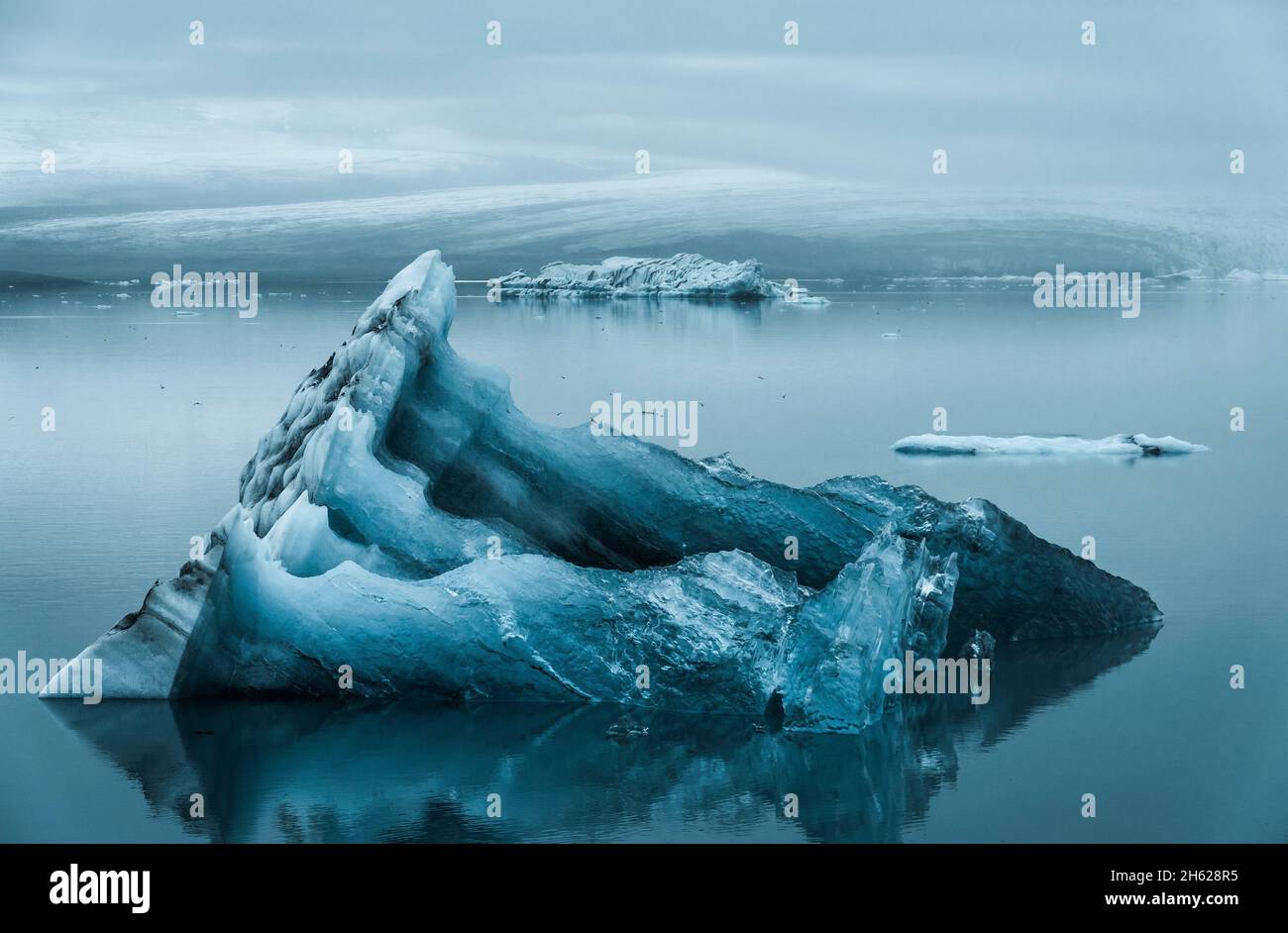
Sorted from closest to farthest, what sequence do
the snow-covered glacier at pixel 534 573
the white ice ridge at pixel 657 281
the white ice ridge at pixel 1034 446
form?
1. the snow-covered glacier at pixel 534 573
2. the white ice ridge at pixel 1034 446
3. the white ice ridge at pixel 657 281

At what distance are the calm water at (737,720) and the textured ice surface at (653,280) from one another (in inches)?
1317

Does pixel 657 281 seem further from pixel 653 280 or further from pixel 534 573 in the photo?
pixel 534 573

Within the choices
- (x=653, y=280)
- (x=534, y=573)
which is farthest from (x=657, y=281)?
(x=534, y=573)

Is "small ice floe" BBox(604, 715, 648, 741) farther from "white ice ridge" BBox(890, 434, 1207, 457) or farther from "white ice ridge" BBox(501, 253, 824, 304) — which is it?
"white ice ridge" BBox(501, 253, 824, 304)

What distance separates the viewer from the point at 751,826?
25.3 feet

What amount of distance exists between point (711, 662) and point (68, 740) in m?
3.13

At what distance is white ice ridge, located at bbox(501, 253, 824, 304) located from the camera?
6094cm

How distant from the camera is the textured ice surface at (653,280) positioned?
2399 inches

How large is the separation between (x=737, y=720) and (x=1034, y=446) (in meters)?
10.1

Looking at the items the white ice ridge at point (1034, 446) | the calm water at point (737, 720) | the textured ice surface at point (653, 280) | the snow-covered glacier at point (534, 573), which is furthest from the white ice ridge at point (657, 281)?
the snow-covered glacier at point (534, 573)

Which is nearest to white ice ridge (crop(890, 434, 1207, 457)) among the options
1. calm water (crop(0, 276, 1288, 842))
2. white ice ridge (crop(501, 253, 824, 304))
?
calm water (crop(0, 276, 1288, 842))

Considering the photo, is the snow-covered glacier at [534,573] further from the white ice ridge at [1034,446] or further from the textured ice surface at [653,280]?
the textured ice surface at [653,280]
